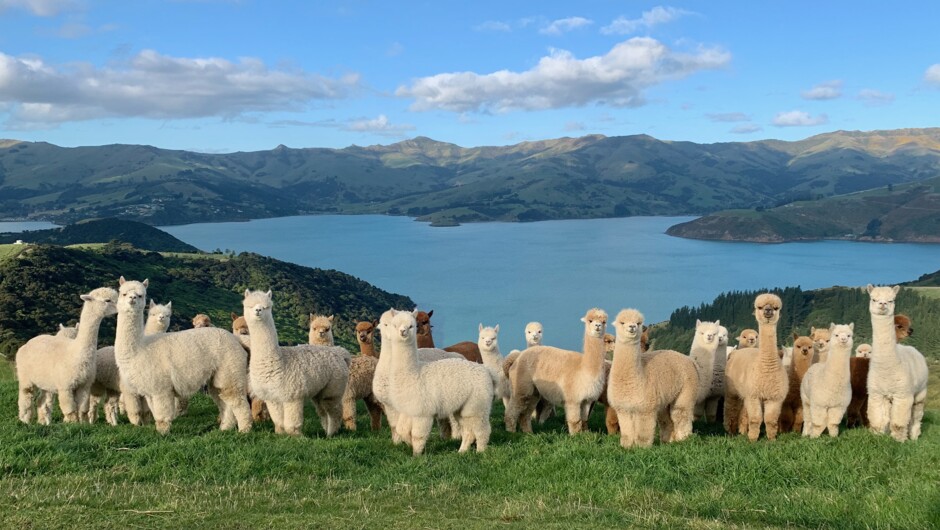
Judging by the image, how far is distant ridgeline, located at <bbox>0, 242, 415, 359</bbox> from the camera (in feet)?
202

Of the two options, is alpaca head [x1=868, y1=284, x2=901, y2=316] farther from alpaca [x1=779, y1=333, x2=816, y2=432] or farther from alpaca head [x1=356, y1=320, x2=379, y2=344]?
alpaca head [x1=356, y1=320, x2=379, y2=344]

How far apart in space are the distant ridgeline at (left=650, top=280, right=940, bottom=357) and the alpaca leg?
82146 mm

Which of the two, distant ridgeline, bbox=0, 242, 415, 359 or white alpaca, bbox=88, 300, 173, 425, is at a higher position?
white alpaca, bbox=88, 300, 173, 425

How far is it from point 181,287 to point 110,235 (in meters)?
89.6

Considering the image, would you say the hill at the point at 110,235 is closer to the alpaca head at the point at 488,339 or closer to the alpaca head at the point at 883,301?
the alpaca head at the point at 488,339

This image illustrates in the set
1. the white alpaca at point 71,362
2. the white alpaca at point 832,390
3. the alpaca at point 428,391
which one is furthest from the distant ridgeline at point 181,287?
the white alpaca at point 832,390

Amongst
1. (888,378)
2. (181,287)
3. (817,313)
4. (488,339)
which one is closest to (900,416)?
(888,378)

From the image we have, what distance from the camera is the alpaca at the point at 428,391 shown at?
9.71 m

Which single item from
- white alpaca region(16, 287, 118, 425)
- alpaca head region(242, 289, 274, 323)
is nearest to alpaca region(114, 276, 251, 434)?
white alpaca region(16, 287, 118, 425)

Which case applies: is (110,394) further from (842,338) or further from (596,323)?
(842,338)

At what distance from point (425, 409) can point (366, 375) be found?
2.31 m

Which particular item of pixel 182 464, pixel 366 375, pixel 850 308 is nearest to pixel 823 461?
pixel 366 375

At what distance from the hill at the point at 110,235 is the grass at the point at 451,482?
520 feet

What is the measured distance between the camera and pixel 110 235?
167500 millimetres
